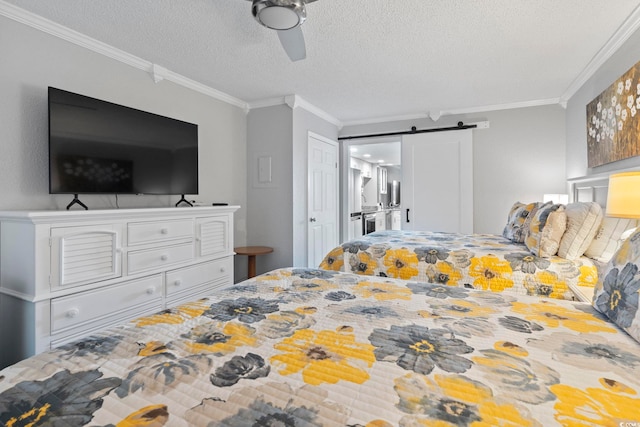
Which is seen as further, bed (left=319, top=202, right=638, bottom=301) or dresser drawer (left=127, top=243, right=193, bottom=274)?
dresser drawer (left=127, top=243, right=193, bottom=274)

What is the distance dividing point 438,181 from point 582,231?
7.63 feet

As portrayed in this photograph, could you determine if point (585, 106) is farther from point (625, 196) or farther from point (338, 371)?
point (338, 371)

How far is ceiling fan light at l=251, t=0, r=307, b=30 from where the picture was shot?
1.62m

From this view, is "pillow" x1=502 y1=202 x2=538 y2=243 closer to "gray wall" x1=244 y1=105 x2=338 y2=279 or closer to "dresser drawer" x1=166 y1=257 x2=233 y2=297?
"gray wall" x1=244 y1=105 x2=338 y2=279

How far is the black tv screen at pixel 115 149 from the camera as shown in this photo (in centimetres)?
211

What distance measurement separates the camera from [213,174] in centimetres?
350

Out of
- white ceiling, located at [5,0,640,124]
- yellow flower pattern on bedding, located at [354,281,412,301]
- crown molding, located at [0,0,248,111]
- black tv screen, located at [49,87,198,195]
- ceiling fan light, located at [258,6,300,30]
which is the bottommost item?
yellow flower pattern on bedding, located at [354,281,412,301]

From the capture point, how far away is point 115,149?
7.90 ft

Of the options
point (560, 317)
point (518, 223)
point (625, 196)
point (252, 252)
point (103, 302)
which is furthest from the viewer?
point (252, 252)

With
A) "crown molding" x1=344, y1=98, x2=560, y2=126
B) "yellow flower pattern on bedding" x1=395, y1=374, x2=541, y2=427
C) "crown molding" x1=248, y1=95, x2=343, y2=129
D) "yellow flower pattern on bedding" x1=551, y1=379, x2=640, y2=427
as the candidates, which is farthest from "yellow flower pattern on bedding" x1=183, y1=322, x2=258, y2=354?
"crown molding" x1=344, y1=98, x2=560, y2=126

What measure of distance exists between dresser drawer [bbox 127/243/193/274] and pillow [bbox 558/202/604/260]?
2840 millimetres

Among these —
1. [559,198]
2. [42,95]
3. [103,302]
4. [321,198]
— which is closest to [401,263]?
[321,198]

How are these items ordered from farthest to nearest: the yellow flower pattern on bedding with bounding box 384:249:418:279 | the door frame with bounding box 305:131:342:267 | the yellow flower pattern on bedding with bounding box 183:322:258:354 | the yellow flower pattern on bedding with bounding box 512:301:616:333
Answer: the door frame with bounding box 305:131:342:267 → the yellow flower pattern on bedding with bounding box 384:249:418:279 → the yellow flower pattern on bedding with bounding box 512:301:616:333 → the yellow flower pattern on bedding with bounding box 183:322:258:354

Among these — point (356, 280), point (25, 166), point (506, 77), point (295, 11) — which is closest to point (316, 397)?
point (356, 280)
